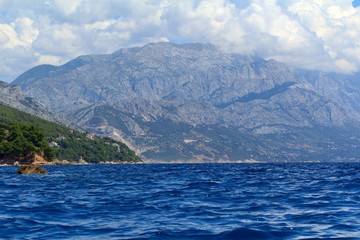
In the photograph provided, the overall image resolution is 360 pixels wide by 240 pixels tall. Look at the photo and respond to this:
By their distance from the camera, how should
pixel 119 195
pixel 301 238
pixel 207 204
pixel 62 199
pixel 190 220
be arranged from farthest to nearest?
pixel 119 195, pixel 62 199, pixel 207 204, pixel 190 220, pixel 301 238

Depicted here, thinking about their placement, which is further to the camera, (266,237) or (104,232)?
(104,232)

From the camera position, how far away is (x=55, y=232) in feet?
108

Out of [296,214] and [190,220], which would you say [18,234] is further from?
[296,214]

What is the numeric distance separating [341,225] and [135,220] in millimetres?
14398

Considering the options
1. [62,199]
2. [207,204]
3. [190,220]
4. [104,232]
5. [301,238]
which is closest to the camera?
[301,238]

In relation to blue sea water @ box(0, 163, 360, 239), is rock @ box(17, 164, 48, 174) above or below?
above

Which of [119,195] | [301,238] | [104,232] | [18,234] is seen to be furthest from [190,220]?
[119,195]

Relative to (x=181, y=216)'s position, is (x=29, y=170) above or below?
above

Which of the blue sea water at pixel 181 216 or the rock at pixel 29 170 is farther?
the rock at pixel 29 170

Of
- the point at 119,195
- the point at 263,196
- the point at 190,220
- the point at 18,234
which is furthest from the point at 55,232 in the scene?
the point at 263,196

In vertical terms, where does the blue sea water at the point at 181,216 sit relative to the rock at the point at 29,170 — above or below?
below

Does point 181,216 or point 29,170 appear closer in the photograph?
point 181,216

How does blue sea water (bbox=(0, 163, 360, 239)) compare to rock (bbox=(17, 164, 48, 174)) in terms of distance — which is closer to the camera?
blue sea water (bbox=(0, 163, 360, 239))

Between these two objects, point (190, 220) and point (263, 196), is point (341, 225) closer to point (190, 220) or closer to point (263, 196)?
point (190, 220)
